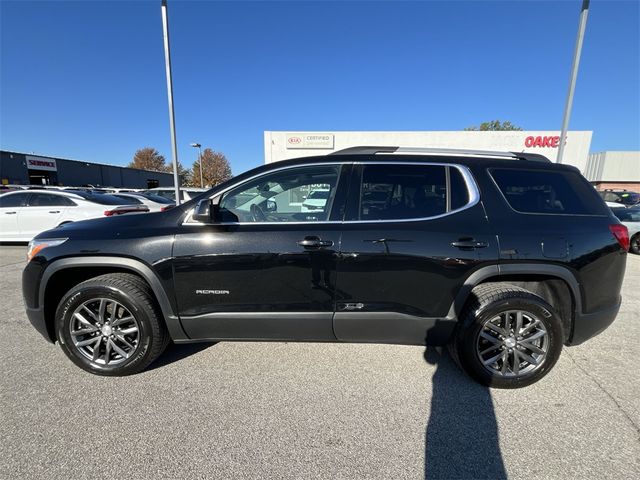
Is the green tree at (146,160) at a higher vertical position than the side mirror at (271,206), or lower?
higher

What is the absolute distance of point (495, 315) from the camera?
243cm

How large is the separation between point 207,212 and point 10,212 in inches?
346

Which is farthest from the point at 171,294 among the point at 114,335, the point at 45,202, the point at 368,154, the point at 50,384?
the point at 45,202

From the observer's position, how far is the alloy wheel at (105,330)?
8.42 ft

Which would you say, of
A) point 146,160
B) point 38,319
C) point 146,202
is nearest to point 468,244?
point 38,319

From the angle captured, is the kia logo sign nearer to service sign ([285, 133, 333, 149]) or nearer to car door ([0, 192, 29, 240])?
service sign ([285, 133, 333, 149])

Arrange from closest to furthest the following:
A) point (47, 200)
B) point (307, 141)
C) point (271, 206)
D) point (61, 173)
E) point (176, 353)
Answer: point (271, 206) < point (176, 353) < point (47, 200) < point (307, 141) < point (61, 173)

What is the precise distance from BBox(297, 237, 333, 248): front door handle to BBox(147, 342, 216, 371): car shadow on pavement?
5.33ft

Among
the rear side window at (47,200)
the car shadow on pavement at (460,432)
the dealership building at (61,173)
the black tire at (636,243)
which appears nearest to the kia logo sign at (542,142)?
the black tire at (636,243)

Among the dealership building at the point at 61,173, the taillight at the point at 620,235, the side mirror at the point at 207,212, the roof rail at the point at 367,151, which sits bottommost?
the taillight at the point at 620,235

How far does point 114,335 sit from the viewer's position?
2.57 m

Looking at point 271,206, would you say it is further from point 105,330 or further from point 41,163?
point 41,163

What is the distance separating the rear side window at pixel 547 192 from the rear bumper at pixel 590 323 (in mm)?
824

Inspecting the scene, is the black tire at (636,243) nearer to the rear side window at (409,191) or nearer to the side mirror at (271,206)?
the rear side window at (409,191)
